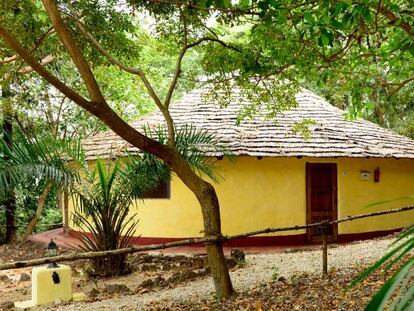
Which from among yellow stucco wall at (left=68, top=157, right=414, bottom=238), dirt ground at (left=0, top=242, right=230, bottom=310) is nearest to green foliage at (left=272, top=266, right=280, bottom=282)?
dirt ground at (left=0, top=242, right=230, bottom=310)

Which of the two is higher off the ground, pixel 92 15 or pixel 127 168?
pixel 92 15

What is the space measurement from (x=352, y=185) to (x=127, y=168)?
6.60 metres

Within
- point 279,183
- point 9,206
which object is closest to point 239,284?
point 279,183

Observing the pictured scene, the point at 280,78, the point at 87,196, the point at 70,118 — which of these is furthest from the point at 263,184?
the point at 70,118

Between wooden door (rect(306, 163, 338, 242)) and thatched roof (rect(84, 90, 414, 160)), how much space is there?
749 mm

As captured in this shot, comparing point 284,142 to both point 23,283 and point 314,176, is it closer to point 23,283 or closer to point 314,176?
point 314,176

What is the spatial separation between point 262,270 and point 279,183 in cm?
389

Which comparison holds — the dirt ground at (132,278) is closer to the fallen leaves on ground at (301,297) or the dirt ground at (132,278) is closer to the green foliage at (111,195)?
the green foliage at (111,195)

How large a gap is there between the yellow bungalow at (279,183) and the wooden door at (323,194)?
2 centimetres

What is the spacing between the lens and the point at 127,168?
7656 millimetres

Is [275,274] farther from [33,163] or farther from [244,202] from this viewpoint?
[244,202]

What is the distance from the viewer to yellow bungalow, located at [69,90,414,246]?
1123cm

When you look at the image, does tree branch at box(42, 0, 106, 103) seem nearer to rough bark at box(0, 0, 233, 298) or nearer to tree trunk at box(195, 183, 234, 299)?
rough bark at box(0, 0, 233, 298)

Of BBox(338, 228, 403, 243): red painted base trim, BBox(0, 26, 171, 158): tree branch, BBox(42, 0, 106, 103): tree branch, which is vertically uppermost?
BBox(42, 0, 106, 103): tree branch
